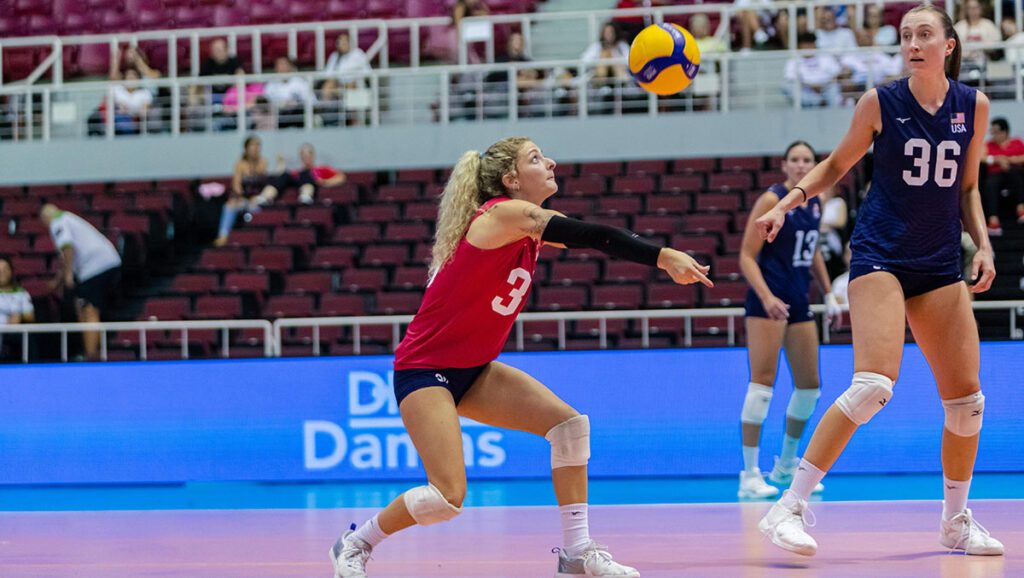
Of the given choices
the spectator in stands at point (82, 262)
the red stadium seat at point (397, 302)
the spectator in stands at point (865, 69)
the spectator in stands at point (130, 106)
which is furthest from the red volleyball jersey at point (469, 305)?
the spectator in stands at point (130, 106)

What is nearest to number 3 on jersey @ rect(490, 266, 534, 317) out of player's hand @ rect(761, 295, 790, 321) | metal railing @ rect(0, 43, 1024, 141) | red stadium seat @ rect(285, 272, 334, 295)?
player's hand @ rect(761, 295, 790, 321)

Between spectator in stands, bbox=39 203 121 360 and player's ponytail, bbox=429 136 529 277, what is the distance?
9157 millimetres

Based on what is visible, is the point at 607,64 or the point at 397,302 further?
the point at 607,64

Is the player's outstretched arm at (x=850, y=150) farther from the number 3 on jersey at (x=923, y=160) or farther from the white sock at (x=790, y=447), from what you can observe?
the white sock at (x=790, y=447)

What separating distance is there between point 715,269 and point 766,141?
2896 millimetres

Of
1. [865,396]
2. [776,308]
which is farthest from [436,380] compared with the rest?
[776,308]

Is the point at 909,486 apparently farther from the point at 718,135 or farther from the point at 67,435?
the point at 718,135

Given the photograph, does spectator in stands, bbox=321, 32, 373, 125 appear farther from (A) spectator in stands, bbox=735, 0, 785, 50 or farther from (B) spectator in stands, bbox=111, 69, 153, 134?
(A) spectator in stands, bbox=735, 0, 785, 50

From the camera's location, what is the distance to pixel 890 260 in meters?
5.33

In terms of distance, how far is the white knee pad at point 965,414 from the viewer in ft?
18.0

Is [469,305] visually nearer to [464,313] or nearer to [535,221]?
[464,313]

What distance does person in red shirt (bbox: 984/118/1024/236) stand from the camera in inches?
531

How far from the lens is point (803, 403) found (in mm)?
8516

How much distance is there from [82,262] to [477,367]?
31.7 ft
